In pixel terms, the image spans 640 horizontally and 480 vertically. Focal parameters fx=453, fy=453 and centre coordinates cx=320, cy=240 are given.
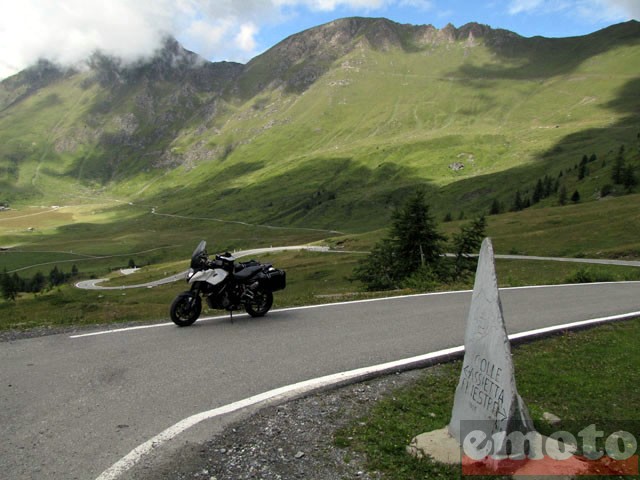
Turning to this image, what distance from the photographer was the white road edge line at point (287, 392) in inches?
219

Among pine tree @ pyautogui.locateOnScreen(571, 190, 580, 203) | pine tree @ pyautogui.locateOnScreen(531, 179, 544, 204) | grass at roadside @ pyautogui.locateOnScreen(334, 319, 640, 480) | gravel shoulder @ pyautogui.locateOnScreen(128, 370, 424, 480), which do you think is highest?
pine tree @ pyautogui.locateOnScreen(531, 179, 544, 204)

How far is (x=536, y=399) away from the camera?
7.65 metres

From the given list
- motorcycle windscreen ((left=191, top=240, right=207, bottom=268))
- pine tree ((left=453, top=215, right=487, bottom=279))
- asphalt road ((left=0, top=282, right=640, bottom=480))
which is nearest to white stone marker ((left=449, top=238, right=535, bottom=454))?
asphalt road ((left=0, top=282, right=640, bottom=480))

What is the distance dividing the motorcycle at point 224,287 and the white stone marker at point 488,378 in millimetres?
7902

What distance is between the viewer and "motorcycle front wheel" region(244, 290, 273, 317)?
13359 millimetres

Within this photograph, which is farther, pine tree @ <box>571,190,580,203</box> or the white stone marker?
pine tree @ <box>571,190,580,203</box>

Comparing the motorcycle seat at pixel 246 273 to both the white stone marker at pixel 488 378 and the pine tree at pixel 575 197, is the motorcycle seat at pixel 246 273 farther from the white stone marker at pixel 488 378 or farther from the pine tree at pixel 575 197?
Answer: the pine tree at pixel 575 197

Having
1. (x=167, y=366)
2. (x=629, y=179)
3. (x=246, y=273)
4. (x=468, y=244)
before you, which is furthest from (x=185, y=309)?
(x=629, y=179)

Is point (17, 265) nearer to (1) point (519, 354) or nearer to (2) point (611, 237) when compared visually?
(2) point (611, 237)

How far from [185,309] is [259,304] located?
220 centimetres

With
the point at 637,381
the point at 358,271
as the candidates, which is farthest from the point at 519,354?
the point at 358,271

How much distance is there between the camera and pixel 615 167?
11506 centimetres

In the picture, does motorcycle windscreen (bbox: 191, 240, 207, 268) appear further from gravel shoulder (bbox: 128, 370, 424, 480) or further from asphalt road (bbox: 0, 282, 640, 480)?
gravel shoulder (bbox: 128, 370, 424, 480)

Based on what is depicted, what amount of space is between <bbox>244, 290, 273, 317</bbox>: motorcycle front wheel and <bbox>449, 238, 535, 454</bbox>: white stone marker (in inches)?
312
